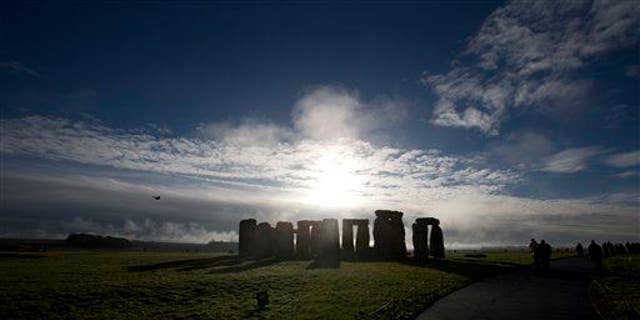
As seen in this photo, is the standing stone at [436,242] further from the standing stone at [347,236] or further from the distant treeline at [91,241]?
the distant treeline at [91,241]

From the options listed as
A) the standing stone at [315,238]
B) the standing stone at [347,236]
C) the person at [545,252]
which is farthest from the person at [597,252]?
the standing stone at [315,238]

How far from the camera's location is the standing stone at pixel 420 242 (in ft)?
156

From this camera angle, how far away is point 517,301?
64.4 feet

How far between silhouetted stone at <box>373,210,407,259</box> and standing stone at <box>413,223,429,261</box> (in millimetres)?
1263

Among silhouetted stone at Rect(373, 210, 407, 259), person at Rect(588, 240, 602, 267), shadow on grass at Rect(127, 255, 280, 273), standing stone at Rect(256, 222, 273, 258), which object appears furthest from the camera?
standing stone at Rect(256, 222, 273, 258)

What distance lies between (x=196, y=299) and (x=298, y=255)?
28051 mm

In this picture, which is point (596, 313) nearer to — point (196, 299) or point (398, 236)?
point (196, 299)

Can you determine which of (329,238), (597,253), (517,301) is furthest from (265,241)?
(517,301)

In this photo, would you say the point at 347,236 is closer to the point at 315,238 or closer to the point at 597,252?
the point at 315,238

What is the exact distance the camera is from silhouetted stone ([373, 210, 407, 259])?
4781cm

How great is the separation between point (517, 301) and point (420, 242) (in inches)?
1118

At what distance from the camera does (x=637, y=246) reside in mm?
73812

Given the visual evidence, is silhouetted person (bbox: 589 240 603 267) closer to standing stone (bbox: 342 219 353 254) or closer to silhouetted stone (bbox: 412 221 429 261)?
silhouetted stone (bbox: 412 221 429 261)

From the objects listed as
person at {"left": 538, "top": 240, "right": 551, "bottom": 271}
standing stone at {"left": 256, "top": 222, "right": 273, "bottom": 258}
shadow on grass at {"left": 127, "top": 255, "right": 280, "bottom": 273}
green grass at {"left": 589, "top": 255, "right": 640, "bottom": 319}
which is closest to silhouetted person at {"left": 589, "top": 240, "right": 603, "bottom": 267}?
person at {"left": 538, "top": 240, "right": 551, "bottom": 271}
